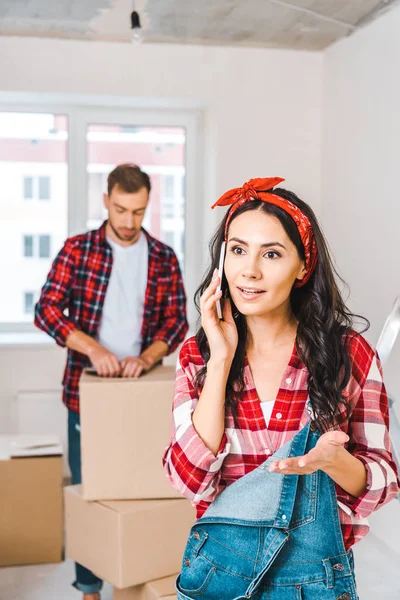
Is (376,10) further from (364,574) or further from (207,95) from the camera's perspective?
(364,574)

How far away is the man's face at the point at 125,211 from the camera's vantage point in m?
2.49

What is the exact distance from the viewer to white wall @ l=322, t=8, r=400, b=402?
3.12 metres

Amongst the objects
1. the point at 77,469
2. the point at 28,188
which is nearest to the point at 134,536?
the point at 77,469

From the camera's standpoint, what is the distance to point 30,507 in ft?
9.71

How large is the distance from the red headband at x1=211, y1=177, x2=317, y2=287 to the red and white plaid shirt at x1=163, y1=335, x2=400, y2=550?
16cm

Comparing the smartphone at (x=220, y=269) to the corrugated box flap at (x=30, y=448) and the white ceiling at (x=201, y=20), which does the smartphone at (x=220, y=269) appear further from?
the white ceiling at (x=201, y=20)

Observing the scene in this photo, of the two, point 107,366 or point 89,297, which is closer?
point 107,366

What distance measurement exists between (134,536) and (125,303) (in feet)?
2.70

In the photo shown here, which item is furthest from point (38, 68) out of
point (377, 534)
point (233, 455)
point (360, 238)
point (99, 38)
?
point (233, 455)

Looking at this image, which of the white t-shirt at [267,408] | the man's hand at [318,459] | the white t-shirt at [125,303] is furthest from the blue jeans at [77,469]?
the man's hand at [318,459]

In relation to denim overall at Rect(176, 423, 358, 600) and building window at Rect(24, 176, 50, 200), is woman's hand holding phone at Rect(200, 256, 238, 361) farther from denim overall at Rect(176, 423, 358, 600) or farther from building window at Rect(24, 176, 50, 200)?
building window at Rect(24, 176, 50, 200)

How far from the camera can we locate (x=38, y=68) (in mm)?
3666

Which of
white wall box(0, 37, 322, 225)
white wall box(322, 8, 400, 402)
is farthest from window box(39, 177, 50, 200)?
white wall box(322, 8, 400, 402)

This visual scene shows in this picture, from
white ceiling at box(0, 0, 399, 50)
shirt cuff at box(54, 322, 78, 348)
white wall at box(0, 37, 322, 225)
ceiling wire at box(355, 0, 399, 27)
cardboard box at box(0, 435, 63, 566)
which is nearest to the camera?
shirt cuff at box(54, 322, 78, 348)
